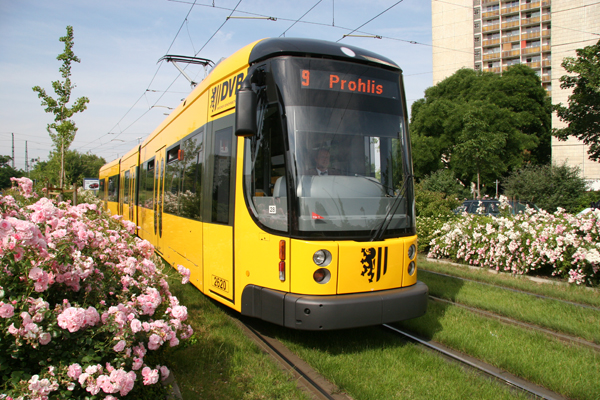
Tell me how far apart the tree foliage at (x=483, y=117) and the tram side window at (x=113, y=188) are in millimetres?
23707

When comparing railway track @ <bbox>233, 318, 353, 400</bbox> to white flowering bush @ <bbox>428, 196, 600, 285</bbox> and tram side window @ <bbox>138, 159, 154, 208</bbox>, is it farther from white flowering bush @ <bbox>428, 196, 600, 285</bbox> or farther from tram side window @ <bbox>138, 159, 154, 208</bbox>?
tram side window @ <bbox>138, 159, 154, 208</bbox>

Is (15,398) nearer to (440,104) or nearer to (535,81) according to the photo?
(440,104)

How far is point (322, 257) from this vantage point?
4547 mm

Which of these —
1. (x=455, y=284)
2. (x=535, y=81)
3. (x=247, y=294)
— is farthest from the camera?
(x=535, y=81)

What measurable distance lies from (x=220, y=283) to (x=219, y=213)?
91 cm

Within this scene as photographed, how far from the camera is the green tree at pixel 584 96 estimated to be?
19438 millimetres

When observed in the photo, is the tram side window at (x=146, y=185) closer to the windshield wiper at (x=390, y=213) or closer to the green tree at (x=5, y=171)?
the windshield wiper at (x=390, y=213)

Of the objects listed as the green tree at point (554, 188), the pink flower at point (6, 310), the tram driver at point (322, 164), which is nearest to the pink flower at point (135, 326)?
the pink flower at point (6, 310)

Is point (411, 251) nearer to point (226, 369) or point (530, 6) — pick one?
point (226, 369)

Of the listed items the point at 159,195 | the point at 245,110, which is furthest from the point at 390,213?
the point at 159,195

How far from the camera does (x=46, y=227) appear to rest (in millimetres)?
3031

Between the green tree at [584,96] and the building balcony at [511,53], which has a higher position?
the building balcony at [511,53]

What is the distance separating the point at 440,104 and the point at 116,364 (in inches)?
1577

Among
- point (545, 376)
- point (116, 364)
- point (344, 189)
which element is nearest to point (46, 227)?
point (116, 364)
